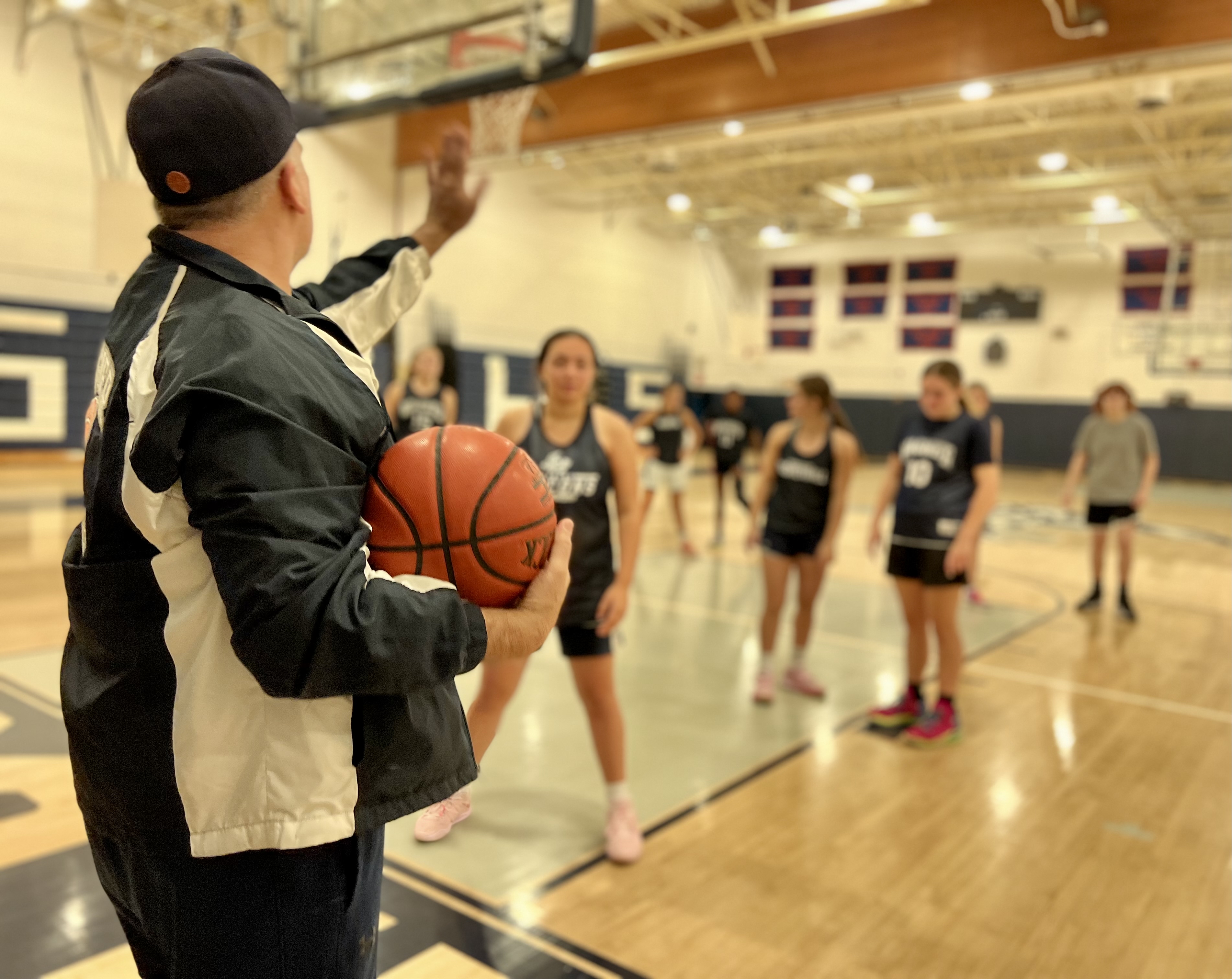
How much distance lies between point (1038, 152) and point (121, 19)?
14.3 meters

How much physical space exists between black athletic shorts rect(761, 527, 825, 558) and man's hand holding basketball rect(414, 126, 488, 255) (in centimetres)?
330

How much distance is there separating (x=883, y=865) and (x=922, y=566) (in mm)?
1618

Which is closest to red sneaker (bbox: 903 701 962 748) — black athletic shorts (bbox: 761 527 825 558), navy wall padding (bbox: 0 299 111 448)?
black athletic shorts (bbox: 761 527 825 558)

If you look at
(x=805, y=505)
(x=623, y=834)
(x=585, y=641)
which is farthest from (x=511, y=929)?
(x=805, y=505)

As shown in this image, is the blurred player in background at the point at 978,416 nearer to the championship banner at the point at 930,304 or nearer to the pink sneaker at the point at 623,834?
the pink sneaker at the point at 623,834

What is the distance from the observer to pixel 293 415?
3.55 feet

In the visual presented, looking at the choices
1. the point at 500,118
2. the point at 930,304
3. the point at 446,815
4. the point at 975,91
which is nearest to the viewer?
the point at 446,815

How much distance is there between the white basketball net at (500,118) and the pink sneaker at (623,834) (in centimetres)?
621

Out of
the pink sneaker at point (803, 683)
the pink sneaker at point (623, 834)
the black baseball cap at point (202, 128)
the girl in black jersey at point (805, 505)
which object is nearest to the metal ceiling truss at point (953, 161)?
the girl in black jersey at point (805, 505)

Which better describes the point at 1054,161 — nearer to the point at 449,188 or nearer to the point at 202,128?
the point at 449,188

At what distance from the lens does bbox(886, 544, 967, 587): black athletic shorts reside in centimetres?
441

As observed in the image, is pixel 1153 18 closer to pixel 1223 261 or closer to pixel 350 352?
pixel 350 352

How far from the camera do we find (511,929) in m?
2.73

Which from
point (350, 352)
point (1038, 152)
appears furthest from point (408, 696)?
point (1038, 152)
